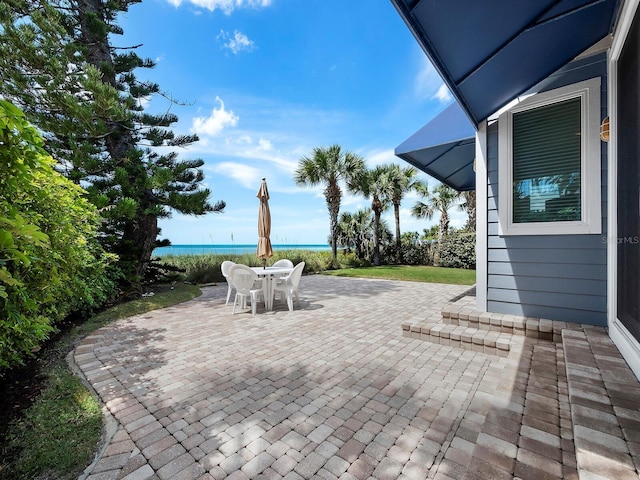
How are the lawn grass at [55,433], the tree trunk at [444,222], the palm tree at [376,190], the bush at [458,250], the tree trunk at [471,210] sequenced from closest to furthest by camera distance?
1. the lawn grass at [55,433]
2. the bush at [458,250]
3. the palm tree at [376,190]
4. the tree trunk at [471,210]
5. the tree trunk at [444,222]

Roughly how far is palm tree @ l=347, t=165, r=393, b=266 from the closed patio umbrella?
9.84 metres

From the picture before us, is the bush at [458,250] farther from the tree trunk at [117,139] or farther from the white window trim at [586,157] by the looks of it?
the tree trunk at [117,139]

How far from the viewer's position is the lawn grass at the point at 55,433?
161 cm

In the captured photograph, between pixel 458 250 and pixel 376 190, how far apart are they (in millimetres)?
5465

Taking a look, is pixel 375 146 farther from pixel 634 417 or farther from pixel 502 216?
pixel 634 417

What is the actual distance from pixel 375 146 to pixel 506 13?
14.2 m

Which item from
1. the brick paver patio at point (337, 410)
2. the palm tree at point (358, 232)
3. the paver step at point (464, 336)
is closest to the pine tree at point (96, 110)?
the brick paver patio at point (337, 410)

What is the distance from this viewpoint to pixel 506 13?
2000 millimetres

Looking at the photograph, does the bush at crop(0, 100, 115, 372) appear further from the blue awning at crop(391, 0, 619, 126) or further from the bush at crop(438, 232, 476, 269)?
the bush at crop(438, 232, 476, 269)

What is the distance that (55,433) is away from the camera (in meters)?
1.92

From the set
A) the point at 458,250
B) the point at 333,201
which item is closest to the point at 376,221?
the point at 333,201

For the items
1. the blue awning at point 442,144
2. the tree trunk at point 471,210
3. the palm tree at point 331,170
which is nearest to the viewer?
the blue awning at point 442,144

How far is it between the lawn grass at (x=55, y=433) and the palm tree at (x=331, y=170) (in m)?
12.2

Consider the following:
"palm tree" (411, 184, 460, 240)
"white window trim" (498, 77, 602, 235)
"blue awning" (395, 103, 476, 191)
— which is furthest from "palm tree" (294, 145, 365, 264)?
"white window trim" (498, 77, 602, 235)
